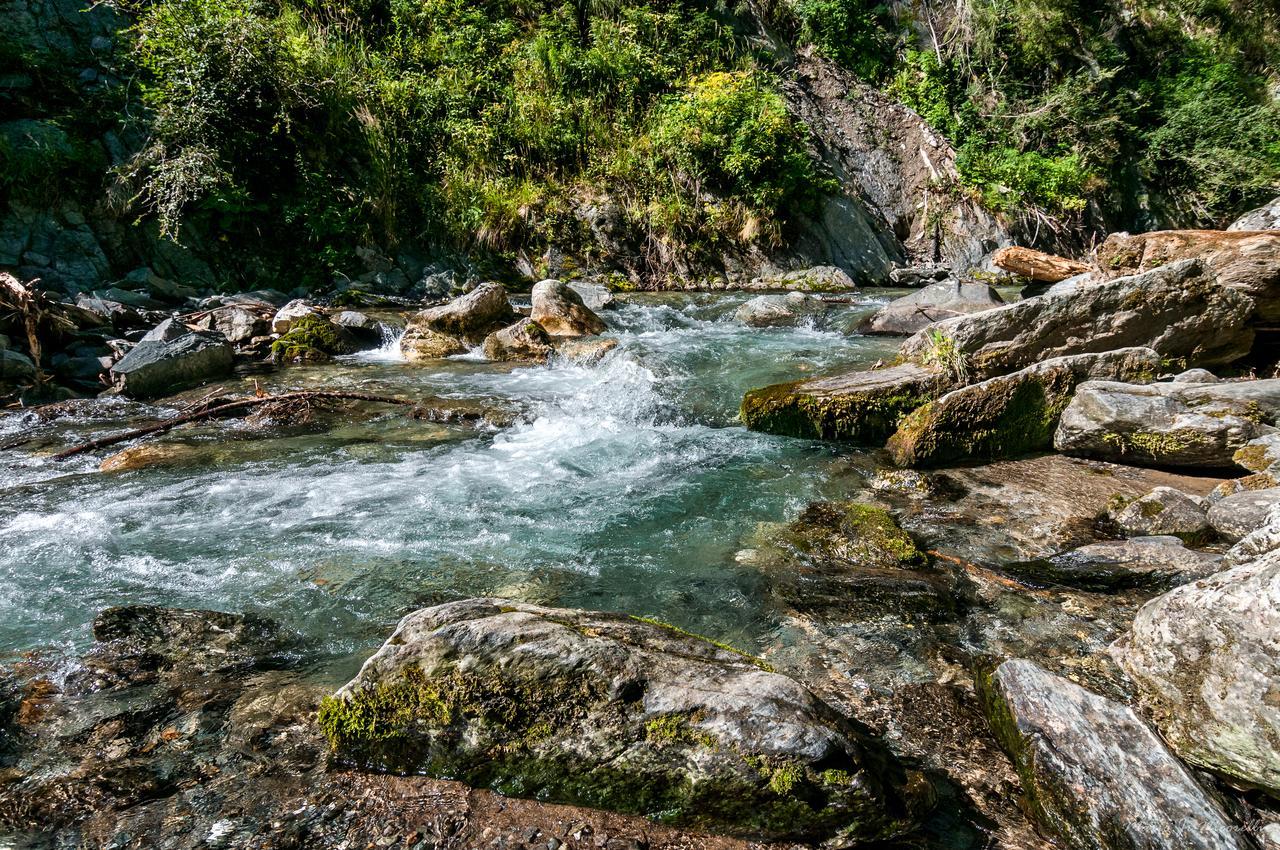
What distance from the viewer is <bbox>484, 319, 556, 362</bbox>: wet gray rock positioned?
30.2 ft

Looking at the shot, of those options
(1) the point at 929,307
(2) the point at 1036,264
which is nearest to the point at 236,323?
(1) the point at 929,307

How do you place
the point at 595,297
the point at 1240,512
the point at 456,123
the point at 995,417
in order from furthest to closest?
the point at 456,123, the point at 595,297, the point at 995,417, the point at 1240,512

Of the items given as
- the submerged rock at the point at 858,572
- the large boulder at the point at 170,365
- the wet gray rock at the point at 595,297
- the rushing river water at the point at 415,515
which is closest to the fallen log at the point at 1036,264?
the rushing river water at the point at 415,515

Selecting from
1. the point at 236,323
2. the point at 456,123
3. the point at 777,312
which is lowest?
the point at 777,312

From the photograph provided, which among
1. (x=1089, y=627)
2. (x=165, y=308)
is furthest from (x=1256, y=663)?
(x=165, y=308)

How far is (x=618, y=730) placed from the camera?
2.08 m

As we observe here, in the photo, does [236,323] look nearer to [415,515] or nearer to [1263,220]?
[415,515]

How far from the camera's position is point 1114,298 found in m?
6.02

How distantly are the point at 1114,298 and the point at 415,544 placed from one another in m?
6.40

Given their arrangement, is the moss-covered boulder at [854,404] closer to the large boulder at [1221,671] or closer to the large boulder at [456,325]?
the large boulder at [1221,671]

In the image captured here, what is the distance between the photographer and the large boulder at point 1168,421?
480 cm

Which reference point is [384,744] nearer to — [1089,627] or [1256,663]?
[1256,663]

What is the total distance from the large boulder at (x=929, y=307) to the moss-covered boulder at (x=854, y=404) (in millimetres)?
4177

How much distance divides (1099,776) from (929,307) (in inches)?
370
